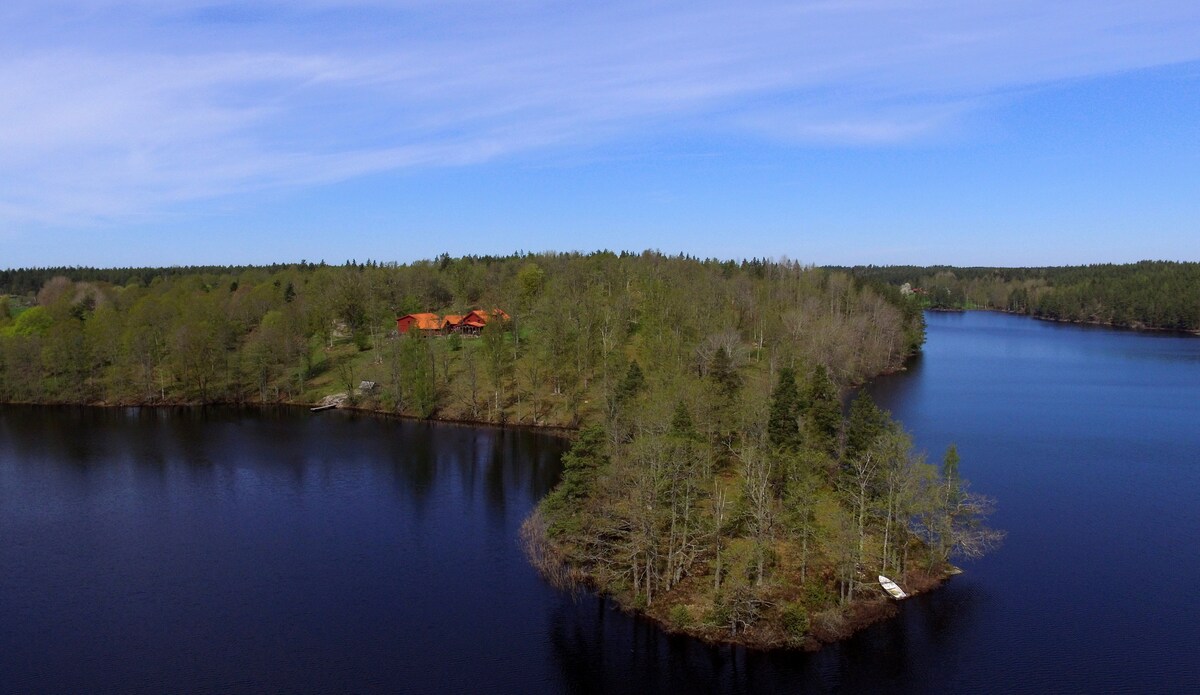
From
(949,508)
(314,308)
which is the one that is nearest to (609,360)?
(949,508)

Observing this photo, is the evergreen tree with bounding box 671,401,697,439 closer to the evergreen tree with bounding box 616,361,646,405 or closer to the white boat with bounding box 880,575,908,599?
the evergreen tree with bounding box 616,361,646,405

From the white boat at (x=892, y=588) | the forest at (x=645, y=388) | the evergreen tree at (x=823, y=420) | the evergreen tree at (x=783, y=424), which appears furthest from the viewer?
the evergreen tree at (x=823, y=420)

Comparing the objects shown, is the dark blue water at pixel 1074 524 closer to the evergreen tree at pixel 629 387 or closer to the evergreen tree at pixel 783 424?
the evergreen tree at pixel 783 424

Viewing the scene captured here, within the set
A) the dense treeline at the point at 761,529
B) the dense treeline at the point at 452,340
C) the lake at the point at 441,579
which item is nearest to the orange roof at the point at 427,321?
the dense treeline at the point at 452,340

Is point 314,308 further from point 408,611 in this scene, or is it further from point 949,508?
point 949,508

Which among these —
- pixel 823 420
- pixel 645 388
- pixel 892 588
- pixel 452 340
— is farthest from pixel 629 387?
pixel 452 340

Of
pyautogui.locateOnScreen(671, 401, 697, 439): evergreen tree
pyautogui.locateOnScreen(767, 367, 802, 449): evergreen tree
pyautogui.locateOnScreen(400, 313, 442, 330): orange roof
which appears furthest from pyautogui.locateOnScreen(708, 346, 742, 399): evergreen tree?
pyautogui.locateOnScreen(400, 313, 442, 330): orange roof
